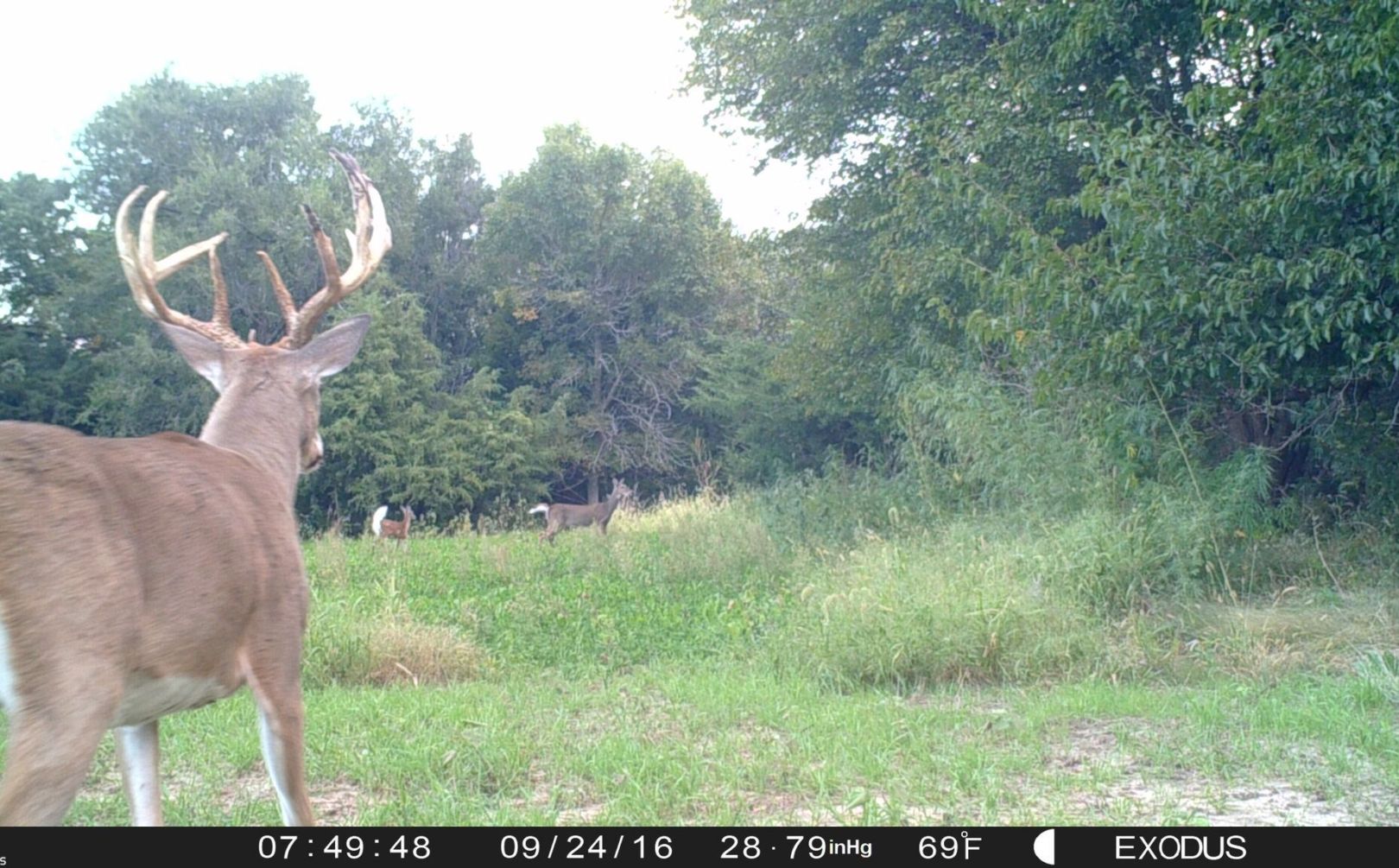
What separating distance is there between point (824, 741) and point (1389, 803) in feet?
7.25

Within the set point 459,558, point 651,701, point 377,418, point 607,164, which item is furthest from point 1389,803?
point 607,164

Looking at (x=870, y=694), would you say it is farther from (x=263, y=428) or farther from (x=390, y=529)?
(x=390, y=529)

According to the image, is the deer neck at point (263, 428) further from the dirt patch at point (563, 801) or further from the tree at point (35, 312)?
the tree at point (35, 312)

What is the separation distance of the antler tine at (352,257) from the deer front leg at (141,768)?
2.07 meters

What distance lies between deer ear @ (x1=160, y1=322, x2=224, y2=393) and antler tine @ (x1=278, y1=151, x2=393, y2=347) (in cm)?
39

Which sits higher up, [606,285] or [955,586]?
[606,285]

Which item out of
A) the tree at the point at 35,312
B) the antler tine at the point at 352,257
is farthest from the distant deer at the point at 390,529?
the antler tine at the point at 352,257

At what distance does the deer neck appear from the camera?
15.6ft

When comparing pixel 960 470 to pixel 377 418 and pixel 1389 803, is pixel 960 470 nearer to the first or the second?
pixel 1389 803

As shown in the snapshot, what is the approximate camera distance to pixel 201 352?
204 inches

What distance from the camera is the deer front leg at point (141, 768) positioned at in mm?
3990

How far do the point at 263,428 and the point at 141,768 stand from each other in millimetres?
1435
